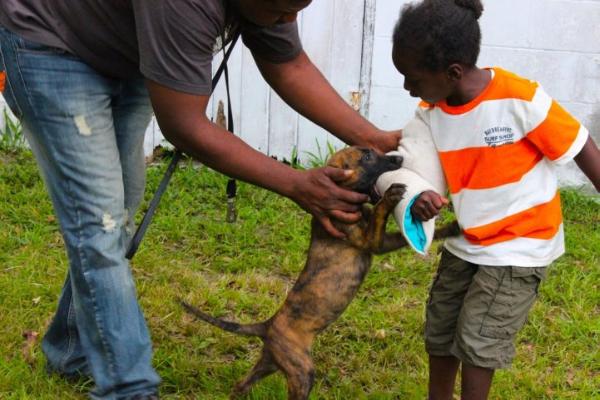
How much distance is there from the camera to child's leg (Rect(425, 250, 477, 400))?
11.5 feet

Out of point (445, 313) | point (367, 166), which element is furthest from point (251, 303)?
point (367, 166)

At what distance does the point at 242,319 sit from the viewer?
481 centimetres

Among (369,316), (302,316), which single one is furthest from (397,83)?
(302,316)

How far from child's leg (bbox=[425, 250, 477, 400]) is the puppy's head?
0.45 m

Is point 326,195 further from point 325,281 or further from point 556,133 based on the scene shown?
point 556,133

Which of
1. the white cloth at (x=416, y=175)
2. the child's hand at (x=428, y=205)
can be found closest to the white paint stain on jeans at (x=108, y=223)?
the white cloth at (x=416, y=175)

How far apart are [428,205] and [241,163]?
0.70 metres

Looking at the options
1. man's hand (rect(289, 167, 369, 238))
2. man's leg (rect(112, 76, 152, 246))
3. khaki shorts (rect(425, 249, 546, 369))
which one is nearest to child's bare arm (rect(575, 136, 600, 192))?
khaki shorts (rect(425, 249, 546, 369))

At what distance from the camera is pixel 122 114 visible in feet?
12.2

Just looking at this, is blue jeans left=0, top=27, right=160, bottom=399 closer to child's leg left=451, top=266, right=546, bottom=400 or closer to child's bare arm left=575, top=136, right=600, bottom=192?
child's leg left=451, top=266, right=546, bottom=400

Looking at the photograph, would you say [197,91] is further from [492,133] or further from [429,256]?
[429,256]

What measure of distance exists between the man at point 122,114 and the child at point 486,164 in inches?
17.7

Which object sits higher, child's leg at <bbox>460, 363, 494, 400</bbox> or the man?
the man

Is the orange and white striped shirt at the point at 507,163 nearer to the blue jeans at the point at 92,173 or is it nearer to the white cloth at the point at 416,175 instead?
the white cloth at the point at 416,175
